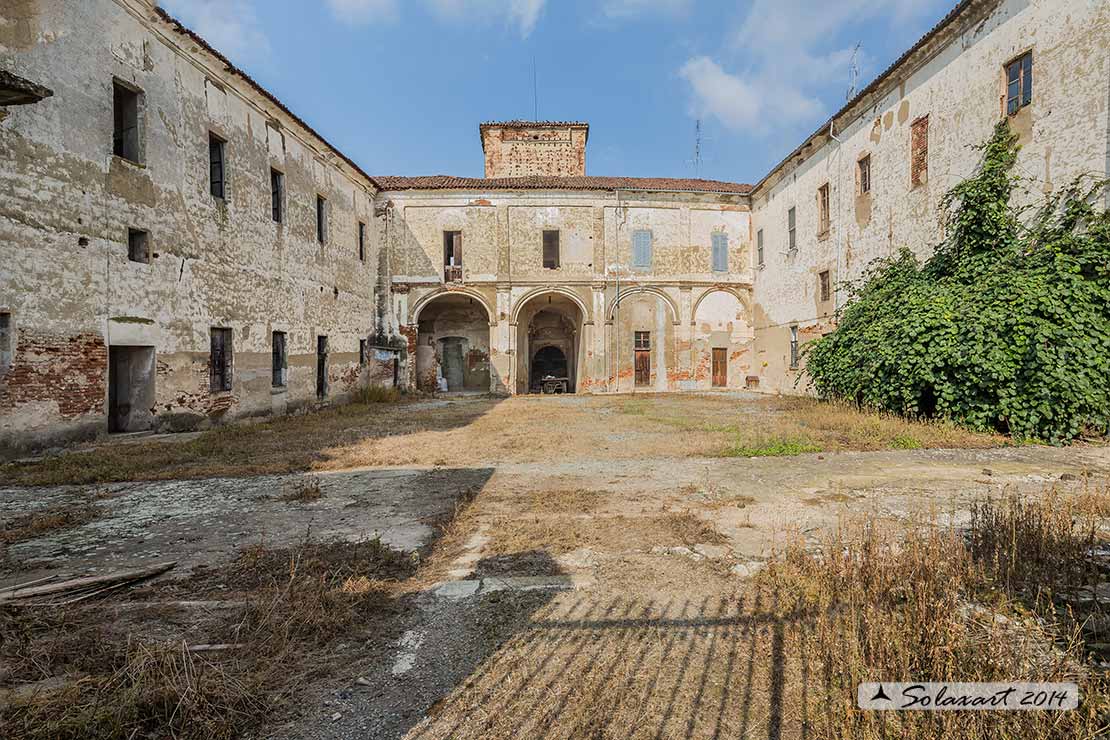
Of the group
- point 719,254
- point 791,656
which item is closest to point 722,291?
point 719,254

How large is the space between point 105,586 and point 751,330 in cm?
2296

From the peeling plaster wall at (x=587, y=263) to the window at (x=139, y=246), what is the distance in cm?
1126

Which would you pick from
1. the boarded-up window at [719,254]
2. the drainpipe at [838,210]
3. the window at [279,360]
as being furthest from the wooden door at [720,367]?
the window at [279,360]

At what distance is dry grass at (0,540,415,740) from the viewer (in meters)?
2.12

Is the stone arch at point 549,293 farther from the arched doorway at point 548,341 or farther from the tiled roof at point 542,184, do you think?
the tiled roof at point 542,184

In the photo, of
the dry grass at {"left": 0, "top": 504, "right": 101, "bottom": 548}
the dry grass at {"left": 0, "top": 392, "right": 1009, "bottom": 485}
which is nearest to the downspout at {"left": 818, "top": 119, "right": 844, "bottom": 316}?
the dry grass at {"left": 0, "top": 392, "right": 1009, "bottom": 485}

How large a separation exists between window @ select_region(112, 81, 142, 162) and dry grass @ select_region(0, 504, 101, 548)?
8.13 m

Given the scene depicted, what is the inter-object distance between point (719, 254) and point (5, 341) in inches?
868

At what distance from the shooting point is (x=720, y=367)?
23.1 meters

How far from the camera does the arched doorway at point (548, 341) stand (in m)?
24.1

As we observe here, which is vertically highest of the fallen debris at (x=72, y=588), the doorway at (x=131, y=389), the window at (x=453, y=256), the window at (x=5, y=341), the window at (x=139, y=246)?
the window at (x=453, y=256)

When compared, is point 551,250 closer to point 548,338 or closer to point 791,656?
point 548,338

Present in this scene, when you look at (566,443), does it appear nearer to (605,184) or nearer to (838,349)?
(838,349)

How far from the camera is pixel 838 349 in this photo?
43.9 feet
